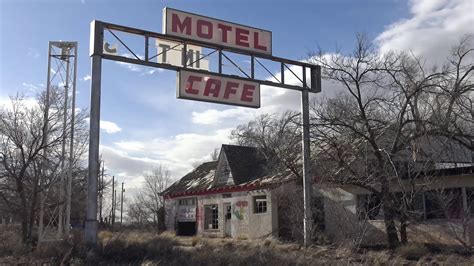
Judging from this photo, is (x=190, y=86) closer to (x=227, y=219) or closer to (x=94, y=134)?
(x=94, y=134)

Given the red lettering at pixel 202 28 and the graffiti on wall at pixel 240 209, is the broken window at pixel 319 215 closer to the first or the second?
the graffiti on wall at pixel 240 209

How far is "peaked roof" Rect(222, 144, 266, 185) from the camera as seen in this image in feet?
98.2

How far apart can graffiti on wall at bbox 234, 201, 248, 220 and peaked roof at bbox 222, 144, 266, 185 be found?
→ 1293mm

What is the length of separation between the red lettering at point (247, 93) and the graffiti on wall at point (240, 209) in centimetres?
1081

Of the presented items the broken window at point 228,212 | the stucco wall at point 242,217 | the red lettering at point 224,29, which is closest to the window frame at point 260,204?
the stucco wall at point 242,217

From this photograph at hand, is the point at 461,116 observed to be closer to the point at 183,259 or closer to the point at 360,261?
the point at 360,261

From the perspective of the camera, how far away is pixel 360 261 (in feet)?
45.8

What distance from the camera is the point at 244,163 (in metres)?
31.4

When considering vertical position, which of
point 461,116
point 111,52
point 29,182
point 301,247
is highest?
point 111,52

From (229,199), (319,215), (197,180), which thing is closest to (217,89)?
(319,215)

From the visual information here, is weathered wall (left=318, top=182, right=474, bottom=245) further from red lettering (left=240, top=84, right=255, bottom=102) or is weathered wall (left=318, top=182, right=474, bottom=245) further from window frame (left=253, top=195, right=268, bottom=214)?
red lettering (left=240, top=84, right=255, bottom=102)

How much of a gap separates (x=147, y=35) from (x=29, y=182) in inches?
375

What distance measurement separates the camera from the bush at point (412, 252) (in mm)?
15727

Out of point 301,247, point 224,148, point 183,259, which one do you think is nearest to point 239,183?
point 224,148
